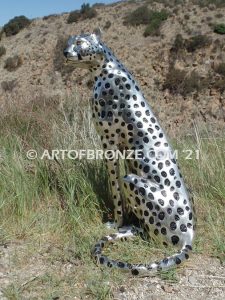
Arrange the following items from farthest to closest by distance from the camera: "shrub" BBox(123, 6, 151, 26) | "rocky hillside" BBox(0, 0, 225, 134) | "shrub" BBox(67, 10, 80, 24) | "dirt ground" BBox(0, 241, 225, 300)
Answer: "shrub" BBox(67, 10, 80, 24) < "shrub" BBox(123, 6, 151, 26) < "rocky hillside" BBox(0, 0, 225, 134) < "dirt ground" BBox(0, 241, 225, 300)

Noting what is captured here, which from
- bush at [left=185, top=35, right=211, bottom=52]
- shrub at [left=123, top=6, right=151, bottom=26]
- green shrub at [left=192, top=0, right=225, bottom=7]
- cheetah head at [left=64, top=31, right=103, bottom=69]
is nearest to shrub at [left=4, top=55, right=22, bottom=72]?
shrub at [left=123, top=6, right=151, bottom=26]

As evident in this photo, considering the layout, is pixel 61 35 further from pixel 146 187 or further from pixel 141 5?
pixel 146 187

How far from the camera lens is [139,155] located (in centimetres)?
330

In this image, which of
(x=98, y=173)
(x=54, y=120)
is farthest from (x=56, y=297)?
(x=54, y=120)

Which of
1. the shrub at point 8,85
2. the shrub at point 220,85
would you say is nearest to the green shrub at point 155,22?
the shrub at point 220,85

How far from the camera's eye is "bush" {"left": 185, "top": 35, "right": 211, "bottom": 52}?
27.3m

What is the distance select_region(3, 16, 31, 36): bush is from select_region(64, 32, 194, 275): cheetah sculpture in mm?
36635

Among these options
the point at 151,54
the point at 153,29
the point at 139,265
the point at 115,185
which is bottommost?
the point at 139,265

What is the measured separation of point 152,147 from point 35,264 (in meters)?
1.14

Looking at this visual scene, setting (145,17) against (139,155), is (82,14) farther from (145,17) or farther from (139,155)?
(139,155)

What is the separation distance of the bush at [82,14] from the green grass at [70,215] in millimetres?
32896

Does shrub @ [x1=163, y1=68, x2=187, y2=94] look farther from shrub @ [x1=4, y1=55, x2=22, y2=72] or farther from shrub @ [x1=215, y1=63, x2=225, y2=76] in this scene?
shrub @ [x1=4, y1=55, x2=22, y2=72]

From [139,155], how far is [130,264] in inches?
30.5

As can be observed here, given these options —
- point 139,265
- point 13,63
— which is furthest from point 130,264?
point 13,63
